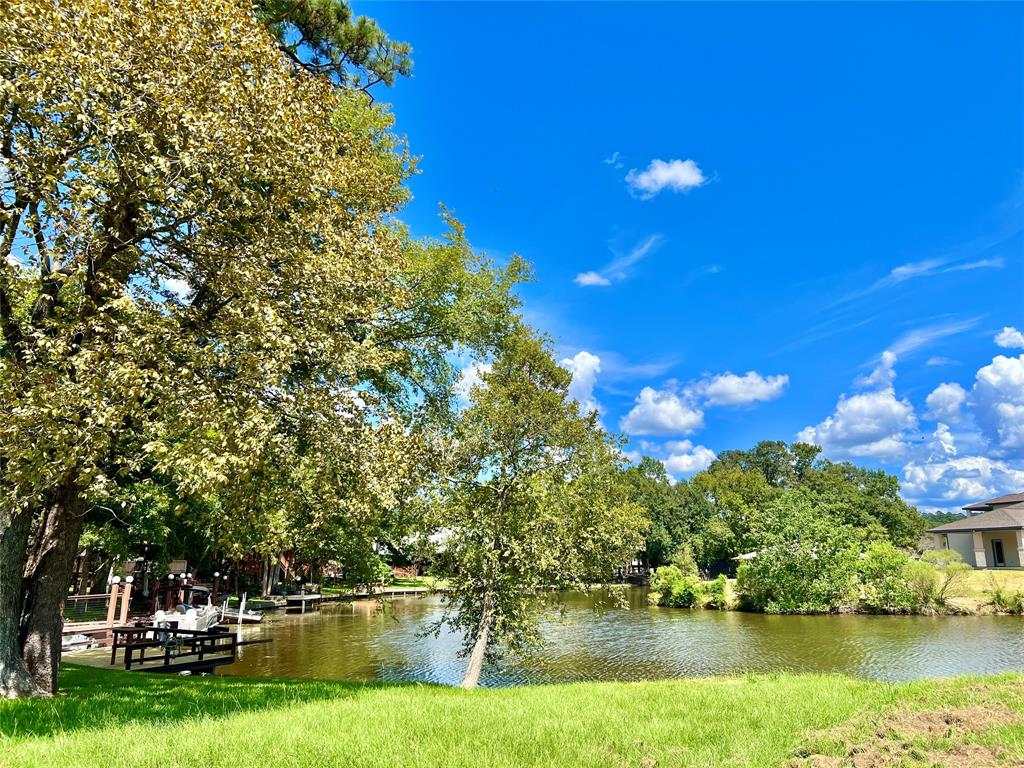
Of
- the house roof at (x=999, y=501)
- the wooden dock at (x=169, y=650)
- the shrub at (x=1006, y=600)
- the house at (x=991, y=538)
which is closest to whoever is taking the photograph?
the wooden dock at (x=169, y=650)

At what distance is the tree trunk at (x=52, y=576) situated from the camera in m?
9.57

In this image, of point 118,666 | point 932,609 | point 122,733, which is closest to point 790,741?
point 122,733

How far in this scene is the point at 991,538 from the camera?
47.1m

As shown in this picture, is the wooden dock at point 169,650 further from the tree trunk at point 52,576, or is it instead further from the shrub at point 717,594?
the shrub at point 717,594

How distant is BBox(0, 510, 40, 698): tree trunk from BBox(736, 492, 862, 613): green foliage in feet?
122

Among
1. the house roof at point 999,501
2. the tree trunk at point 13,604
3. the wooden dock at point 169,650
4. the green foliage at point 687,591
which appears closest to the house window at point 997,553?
the house roof at point 999,501

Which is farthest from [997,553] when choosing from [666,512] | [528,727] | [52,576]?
[52,576]

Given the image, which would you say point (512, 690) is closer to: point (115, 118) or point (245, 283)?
point (245, 283)

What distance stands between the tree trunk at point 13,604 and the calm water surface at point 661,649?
23.6 feet

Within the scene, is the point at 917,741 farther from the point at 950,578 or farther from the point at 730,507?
the point at 730,507

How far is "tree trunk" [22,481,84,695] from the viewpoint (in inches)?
377

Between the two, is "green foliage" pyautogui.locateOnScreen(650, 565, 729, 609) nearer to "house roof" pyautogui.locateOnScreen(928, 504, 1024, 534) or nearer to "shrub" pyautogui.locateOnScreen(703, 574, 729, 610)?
"shrub" pyautogui.locateOnScreen(703, 574, 729, 610)

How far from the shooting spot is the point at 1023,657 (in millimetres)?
19453

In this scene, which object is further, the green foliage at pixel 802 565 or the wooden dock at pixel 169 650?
the green foliage at pixel 802 565
